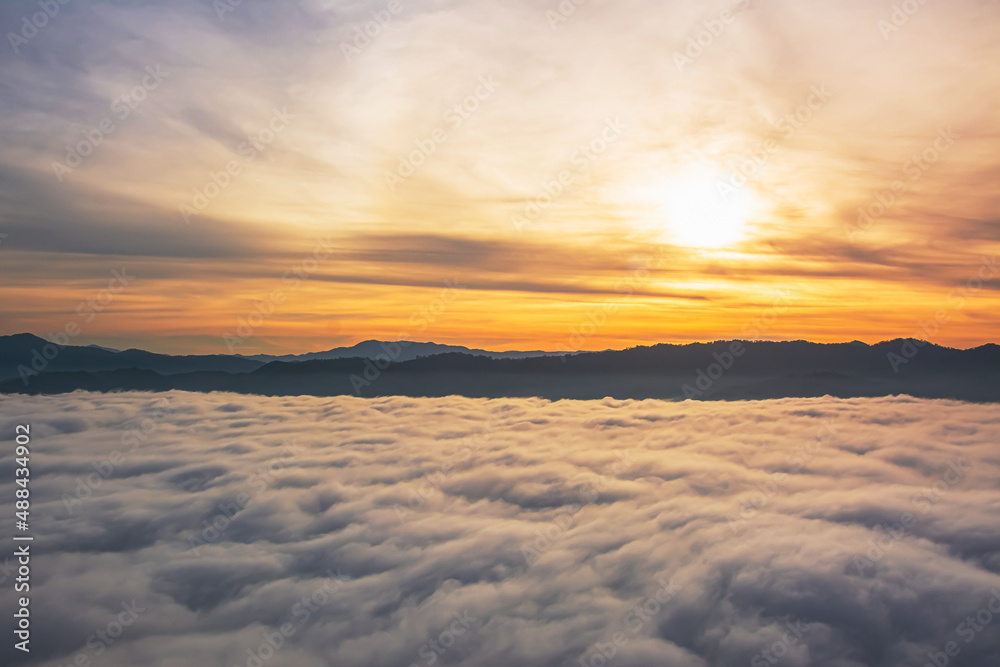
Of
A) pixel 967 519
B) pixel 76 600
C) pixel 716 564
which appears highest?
pixel 967 519

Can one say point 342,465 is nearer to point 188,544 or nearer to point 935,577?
point 188,544

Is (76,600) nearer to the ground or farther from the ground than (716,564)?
nearer to the ground

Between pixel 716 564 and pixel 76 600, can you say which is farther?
pixel 76 600

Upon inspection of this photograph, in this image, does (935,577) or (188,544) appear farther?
(188,544)

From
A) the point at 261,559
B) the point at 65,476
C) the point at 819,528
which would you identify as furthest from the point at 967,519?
the point at 65,476

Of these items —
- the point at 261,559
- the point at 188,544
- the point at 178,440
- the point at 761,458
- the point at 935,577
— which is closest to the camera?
the point at 935,577

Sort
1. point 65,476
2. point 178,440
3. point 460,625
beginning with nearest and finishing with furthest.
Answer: point 460,625 < point 65,476 < point 178,440

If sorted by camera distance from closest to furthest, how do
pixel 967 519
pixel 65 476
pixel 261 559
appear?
1. pixel 967 519
2. pixel 261 559
3. pixel 65 476

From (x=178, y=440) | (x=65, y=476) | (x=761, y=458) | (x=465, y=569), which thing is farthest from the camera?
(x=178, y=440)

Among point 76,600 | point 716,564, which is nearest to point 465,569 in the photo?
point 716,564

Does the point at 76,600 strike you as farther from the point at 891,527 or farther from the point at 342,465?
the point at 891,527
